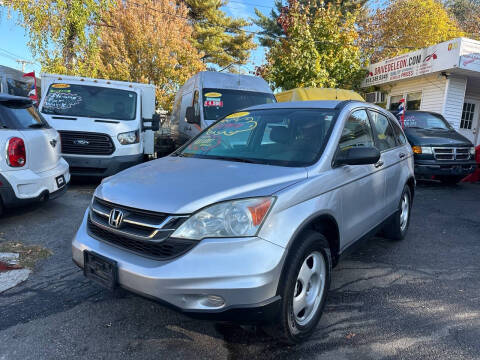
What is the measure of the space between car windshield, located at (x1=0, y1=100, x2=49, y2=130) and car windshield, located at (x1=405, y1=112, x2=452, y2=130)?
885 cm

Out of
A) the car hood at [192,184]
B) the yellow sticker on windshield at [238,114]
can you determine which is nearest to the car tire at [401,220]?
the yellow sticker on windshield at [238,114]

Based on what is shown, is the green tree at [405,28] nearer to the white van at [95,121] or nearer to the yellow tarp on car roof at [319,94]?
the yellow tarp on car roof at [319,94]

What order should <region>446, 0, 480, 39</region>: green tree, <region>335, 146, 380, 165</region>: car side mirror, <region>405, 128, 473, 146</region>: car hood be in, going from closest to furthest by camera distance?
<region>335, 146, 380, 165</region>: car side mirror < <region>405, 128, 473, 146</region>: car hood < <region>446, 0, 480, 39</region>: green tree

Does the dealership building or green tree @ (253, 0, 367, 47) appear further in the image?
green tree @ (253, 0, 367, 47)

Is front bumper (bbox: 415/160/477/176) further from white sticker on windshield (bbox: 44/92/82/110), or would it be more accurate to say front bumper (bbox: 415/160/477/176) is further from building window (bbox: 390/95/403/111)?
building window (bbox: 390/95/403/111)

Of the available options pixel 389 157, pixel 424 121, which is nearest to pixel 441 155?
pixel 424 121

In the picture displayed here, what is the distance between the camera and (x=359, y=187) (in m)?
3.15

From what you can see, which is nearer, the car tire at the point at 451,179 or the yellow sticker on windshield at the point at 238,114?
the yellow sticker on windshield at the point at 238,114

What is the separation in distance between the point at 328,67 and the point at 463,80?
5964mm

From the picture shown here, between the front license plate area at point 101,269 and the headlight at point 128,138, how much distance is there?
5.18 m

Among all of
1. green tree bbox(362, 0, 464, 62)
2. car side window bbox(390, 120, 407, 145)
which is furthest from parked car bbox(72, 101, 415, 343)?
green tree bbox(362, 0, 464, 62)

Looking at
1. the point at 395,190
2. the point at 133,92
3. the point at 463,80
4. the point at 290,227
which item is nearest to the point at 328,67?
the point at 463,80

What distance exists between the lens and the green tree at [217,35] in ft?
96.0

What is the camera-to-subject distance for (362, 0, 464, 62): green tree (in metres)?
23.6
